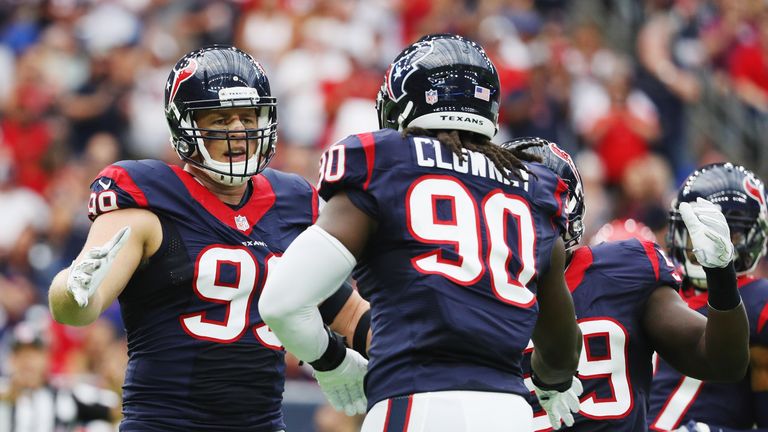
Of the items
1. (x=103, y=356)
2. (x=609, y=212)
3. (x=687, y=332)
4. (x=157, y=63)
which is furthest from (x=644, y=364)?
(x=157, y=63)

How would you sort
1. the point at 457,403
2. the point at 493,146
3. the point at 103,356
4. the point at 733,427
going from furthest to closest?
the point at 103,356 → the point at 733,427 → the point at 493,146 → the point at 457,403

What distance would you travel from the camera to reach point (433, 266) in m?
3.39

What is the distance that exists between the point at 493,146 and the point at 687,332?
42.1 inches

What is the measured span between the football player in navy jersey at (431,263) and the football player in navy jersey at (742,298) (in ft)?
4.74

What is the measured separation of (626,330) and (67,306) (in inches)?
73.8

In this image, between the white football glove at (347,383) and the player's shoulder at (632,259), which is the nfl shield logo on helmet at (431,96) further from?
the player's shoulder at (632,259)

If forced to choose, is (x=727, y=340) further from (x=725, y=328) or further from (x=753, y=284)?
(x=753, y=284)

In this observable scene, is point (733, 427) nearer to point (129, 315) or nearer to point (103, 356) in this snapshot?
point (129, 315)

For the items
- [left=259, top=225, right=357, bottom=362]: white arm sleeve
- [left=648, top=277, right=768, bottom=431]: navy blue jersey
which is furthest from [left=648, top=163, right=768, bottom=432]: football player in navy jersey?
[left=259, top=225, right=357, bottom=362]: white arm sleeve

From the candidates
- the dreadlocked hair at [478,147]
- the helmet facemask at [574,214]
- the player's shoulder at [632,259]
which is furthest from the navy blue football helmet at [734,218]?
the dreadlocked hair at [478,147]

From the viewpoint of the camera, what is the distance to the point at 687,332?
4.20 metres

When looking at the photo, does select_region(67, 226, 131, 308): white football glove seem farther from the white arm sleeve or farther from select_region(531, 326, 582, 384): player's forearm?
select_region(531, 326, 582, 384): player's forearm

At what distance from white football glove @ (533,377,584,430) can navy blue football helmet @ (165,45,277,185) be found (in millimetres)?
1265

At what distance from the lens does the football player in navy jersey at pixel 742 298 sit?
4719mm
